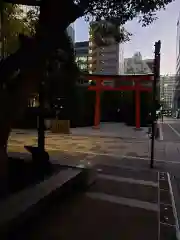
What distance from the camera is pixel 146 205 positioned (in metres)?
5.52

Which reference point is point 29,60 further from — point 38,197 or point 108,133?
point 108,133

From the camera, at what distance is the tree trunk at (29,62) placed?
4.54 meters

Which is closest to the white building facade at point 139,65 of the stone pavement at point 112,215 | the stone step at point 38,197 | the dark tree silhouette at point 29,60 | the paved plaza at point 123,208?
the paved plaza at point 123,208

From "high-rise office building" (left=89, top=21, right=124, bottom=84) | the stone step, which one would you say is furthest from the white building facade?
the stone step

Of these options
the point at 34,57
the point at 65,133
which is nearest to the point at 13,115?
the point at 34,57

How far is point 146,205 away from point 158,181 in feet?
→ 6.47

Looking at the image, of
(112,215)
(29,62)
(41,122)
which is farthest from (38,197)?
(41,122)

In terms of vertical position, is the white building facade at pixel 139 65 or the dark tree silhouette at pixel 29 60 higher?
the white building facade at pixel 139 65

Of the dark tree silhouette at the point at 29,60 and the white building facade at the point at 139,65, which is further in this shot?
the white building facade at the point at 139,65

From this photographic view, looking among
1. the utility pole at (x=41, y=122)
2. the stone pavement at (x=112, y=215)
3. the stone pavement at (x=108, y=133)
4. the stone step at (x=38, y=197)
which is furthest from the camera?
the stone pavement at (x=108, y=133)

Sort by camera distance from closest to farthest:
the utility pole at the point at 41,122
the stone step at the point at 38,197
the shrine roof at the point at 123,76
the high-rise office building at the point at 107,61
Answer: the stone step at the point at 38,197, the utility pole at the point at 41,122, the shrine roof at the point at 123,76, the high-rise office building at the point at 107,61

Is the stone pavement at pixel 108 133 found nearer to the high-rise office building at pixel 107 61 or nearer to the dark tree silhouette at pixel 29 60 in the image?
the dark tree silhouette at pixel 29 60

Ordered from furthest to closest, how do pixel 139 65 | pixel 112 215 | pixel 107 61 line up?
pixel 107 61 < pixel 139 65 < pixel 112 215

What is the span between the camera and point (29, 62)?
4.54 metres
